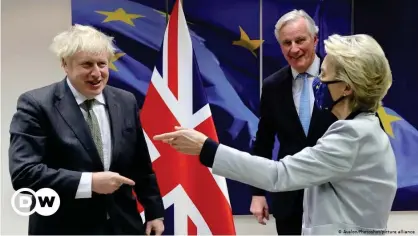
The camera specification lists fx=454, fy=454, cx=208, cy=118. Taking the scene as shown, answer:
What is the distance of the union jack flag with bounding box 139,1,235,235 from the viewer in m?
2.81

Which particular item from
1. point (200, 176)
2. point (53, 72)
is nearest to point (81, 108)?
point (200, 176)

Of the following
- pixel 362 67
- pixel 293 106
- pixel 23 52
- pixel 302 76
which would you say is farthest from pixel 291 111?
pixel 23 52

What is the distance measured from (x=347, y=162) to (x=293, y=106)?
2.97 feet

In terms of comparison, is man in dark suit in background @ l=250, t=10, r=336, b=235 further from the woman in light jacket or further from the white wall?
the white wall

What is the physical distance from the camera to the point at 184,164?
9.27ft

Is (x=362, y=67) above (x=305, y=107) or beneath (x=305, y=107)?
above

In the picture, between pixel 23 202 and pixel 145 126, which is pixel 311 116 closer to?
pixel 145 126

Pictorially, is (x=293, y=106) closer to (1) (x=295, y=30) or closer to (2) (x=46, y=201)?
(1) (x=295, y=30)

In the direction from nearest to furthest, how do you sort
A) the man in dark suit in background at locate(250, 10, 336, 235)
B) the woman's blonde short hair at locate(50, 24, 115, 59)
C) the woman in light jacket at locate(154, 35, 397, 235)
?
the woman in light jacket at locate(154, 35, 397, 235)
the woman's blonde short hair at locate(50, 24, 115, 59)
the man in dark suit in background at locate(250, 10, 336, 235)

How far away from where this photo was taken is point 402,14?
3.48m

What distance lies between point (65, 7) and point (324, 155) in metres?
2.60

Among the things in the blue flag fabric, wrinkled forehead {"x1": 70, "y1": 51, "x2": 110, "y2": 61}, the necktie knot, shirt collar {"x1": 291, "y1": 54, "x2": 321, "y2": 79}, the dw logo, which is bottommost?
the blue flag fabric

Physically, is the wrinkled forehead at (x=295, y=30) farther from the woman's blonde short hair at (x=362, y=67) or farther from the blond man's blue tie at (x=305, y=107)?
the woman's blonde short hair at (x=362, y=67)

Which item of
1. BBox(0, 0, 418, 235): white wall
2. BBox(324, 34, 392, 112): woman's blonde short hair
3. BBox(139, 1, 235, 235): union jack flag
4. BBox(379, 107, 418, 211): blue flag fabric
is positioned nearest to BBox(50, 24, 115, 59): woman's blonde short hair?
BBox(324, 34, 392, 112): woman's blonde short hair
